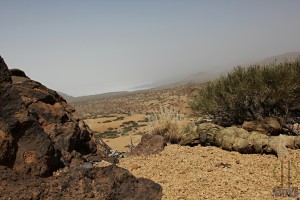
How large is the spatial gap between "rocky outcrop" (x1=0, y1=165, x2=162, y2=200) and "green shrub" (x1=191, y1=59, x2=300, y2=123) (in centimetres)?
734

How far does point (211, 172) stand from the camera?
7.04 meters

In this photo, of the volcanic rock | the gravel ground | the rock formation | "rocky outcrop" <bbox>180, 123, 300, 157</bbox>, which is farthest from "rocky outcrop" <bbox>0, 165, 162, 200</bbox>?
"rocky outcrop" <bbox>180, 123, 300, 157</bbox>

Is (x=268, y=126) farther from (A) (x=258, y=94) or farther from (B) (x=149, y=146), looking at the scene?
(B) (x=149, y=146)

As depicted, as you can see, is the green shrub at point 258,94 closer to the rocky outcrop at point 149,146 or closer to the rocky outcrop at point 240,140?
the rocky outcrop at point 240,140

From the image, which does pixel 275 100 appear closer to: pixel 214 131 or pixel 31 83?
pixel 214 131

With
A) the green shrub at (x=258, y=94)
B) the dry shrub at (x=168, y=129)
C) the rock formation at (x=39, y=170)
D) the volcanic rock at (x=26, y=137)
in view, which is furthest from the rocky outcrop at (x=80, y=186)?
the green shrub at (x=258, y=94)

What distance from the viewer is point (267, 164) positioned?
746 cm

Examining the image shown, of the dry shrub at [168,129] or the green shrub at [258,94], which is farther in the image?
the green shrub at [258,94]

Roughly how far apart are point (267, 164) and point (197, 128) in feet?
10.4

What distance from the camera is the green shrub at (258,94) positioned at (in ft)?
38.0

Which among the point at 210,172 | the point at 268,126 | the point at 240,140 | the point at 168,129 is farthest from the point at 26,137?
the point at 268,126

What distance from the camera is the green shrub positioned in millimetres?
11586

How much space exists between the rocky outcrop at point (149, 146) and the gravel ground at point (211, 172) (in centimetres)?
23

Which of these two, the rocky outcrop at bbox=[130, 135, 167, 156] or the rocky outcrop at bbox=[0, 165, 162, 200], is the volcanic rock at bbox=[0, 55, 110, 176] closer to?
the rocky outcrop at bbox=[0, 165, 162, 200]
